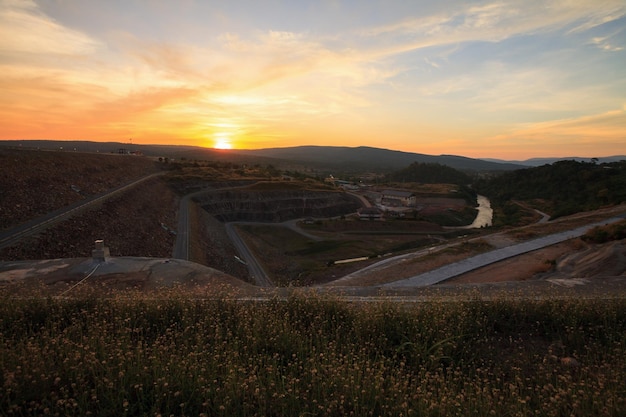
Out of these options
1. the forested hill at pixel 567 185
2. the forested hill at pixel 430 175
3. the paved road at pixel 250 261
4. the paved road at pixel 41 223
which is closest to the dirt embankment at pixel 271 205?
the paved road at pixel 250 261

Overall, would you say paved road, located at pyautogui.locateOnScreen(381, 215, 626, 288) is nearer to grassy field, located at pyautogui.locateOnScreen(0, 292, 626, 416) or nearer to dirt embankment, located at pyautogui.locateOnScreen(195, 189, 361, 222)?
grassy field, located at pyautogui.locateOnScreen(0, 292, 626, 416)

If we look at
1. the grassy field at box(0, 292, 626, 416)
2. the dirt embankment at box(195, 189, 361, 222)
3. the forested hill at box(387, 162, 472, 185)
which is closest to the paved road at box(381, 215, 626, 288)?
the grassy field at box(0, 292, 626, 416)

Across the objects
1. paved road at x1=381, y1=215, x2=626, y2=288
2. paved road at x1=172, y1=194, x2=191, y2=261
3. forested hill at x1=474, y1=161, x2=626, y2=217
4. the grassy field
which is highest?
forested hill at x1=474, y1=161, x2=626, y2=217

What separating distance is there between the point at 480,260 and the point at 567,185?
3097 inches

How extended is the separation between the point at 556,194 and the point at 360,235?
5665 cm

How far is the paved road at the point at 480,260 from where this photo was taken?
19.4m

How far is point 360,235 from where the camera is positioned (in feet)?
199

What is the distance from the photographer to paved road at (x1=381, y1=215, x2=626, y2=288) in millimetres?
19406

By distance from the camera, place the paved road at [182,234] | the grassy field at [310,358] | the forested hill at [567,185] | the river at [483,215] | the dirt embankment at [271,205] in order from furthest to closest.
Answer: the river at [483,215], the forested hill at [567,185], the dirt embankment at [271,205], the paved road at [182,234], the grassy field at [310,358]

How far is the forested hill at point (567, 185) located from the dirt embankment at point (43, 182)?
67960mm

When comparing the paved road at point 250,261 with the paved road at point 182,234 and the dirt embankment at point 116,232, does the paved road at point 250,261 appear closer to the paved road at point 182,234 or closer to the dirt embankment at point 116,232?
the paved road at point 182,234

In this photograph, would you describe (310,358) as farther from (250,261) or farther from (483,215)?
(483,215)

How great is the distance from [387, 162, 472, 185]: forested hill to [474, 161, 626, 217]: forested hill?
39654 mm

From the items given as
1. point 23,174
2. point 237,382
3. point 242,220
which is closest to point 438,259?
point 237,382
